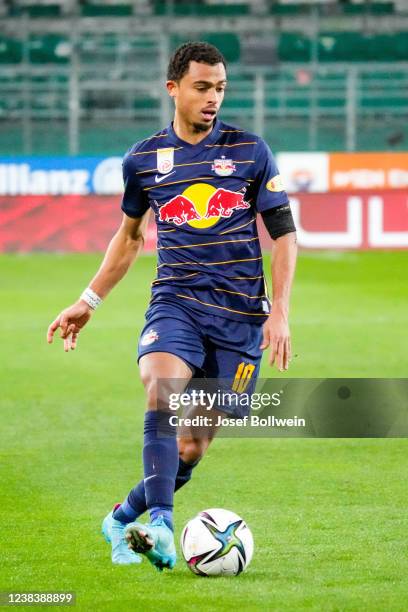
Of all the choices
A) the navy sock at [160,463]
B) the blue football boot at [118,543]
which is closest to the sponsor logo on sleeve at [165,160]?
the navy sock at [160,463]

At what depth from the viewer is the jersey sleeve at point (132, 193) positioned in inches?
226

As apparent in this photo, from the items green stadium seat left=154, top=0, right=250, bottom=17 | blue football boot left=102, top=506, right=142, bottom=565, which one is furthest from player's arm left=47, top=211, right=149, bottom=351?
green stadium seat left=154, top=0, right=250, bottom=17

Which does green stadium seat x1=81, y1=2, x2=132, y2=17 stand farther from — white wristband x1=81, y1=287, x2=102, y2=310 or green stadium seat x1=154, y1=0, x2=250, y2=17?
white wristband x1=81, y1=287, x2=102, y2=310

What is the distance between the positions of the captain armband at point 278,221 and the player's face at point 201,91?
46cm

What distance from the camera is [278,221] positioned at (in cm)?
553

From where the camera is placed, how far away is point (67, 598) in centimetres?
483

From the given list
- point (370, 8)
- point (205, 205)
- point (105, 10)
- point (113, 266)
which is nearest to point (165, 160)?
point (205, 205)

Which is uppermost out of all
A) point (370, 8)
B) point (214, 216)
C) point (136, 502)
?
point (370, 8)

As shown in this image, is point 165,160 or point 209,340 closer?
point 209,340

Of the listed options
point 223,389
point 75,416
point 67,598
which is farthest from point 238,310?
point 75,416

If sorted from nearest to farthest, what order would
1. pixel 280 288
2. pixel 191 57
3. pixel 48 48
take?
pixel 280 288
pixel 191 57
pixel 48 48

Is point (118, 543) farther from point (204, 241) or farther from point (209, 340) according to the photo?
point (204, 241)

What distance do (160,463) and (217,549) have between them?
424 millimetres

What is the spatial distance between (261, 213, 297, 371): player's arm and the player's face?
0.50m
